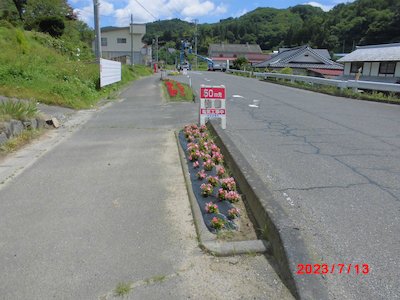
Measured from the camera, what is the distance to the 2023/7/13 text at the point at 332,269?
2602 mm

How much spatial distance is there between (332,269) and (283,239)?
0.45 metres

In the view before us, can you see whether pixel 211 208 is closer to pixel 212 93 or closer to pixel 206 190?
pixel 206 190

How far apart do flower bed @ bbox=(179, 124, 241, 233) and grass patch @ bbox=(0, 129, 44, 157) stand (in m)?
3.31

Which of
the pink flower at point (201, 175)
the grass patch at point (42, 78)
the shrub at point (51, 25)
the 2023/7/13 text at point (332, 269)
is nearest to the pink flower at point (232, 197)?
the pink flower at point (201, 175)

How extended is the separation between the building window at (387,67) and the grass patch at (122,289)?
35055mm

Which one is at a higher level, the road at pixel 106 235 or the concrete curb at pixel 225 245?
the concrete curb at pixel 225 245

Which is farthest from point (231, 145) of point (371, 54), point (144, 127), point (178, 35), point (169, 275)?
point (178, 35)

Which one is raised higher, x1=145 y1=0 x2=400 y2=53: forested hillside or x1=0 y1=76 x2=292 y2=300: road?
x1=145 y1=0 x2=400 y2=53: forested hillside

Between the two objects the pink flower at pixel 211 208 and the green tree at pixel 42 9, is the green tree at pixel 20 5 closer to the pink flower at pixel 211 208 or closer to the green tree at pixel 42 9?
the green tree at pixel 42 9

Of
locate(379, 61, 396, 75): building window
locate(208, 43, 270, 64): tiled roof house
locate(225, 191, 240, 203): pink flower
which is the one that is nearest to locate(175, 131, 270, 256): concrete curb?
locate(225, 191, 240, 203): pink flower

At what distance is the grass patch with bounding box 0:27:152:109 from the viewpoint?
474 inches

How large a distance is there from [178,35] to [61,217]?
11761cm

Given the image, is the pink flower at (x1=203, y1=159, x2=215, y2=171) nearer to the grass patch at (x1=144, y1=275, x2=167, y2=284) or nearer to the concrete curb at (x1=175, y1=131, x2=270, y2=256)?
the concrete curb at (x1=175, y1=131, x2=270, y2=256)

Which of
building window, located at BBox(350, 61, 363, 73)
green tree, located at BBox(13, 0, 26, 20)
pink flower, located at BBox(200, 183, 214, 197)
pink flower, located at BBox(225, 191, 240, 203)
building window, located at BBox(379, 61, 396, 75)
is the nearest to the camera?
pink flower, located at BBox(225, 191, 240, 203)
